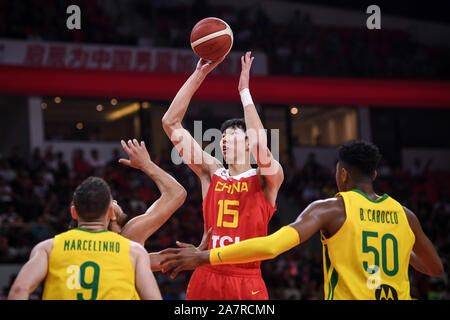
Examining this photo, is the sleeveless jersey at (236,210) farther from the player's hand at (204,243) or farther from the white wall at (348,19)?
the white wall at (348,19)

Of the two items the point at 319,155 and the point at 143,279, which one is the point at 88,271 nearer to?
the point at 143,279

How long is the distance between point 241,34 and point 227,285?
13.2m

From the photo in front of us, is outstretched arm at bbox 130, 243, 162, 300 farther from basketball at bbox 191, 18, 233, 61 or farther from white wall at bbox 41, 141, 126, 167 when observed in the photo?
white wall at bbox 41, 141, 126, 167

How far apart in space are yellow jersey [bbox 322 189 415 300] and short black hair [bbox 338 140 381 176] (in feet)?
0.68

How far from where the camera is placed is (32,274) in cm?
295

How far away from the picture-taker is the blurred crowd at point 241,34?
585 inches

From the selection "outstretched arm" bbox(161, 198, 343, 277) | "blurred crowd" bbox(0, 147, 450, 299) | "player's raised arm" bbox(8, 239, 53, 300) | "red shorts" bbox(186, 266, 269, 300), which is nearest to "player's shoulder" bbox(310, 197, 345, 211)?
"outstretched arm" bbox(161, 198, 343, 277)

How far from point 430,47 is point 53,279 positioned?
19499mm

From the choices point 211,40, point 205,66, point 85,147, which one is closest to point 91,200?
point 205,66

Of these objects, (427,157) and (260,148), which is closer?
(260,148)

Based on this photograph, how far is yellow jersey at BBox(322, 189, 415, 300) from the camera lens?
132 inches

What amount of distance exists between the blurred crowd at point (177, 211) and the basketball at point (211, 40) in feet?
A: 17.6
